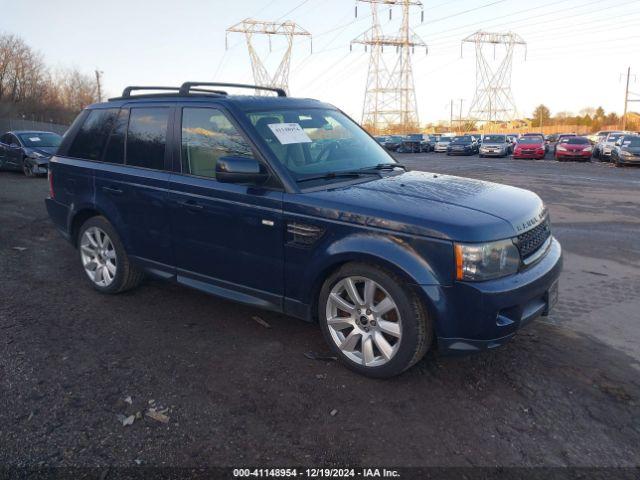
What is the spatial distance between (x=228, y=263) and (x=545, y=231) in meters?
2.45

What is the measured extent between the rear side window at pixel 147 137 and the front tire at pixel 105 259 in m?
0.77

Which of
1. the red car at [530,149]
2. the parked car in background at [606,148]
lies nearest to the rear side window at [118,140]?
the parked car in background at [606,148]

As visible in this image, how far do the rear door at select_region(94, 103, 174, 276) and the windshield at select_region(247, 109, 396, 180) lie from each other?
1002 millimetres

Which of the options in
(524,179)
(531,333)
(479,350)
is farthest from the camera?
(524,179)

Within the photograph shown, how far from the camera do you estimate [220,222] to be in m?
4.04

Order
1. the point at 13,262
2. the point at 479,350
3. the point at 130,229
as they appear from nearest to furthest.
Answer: the point at 479,350, the point at 130,229, the point at 13,262

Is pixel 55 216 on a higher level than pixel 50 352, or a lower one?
higher

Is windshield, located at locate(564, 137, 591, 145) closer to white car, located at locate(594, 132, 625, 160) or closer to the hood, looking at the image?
white car, located at locate(594, 132, 625, 160)

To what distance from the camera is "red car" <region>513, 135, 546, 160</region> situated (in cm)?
3144

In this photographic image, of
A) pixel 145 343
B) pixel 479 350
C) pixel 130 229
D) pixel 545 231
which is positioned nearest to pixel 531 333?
→ pixel 545 231

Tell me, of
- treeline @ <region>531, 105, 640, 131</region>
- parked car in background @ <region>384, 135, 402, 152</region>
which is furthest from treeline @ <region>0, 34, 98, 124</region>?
treeline @ <region>531, 105, 640, 131</region>

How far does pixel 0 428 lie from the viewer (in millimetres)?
2955

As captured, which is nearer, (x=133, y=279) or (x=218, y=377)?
(x=218, y=377)

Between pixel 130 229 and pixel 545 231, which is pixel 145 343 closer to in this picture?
pixel 130 229
